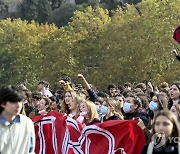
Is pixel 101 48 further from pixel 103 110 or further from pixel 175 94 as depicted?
pixel 175 94

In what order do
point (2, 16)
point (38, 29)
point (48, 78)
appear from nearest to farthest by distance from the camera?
point (48, 78)
point (38, 29)
point (2, 16)

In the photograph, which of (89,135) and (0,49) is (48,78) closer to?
(0,49)

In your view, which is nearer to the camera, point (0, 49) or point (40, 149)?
point (40, 149)

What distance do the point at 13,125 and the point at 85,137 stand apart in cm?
204

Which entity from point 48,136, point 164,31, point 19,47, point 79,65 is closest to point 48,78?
point 79,65

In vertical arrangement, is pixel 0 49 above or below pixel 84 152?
above

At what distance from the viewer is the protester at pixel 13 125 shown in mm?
6543

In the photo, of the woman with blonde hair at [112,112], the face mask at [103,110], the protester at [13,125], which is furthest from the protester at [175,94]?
the protester at [13,125]

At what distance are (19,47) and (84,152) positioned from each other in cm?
5646

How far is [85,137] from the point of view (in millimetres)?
8461

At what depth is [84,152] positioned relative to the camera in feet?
27.6

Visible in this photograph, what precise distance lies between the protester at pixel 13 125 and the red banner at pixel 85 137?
176 cm

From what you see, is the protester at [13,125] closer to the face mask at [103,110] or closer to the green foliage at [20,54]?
the face mask at [103,110]

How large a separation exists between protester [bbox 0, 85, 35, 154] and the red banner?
176 cm
